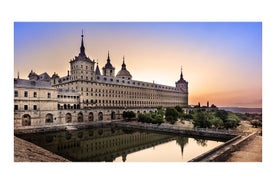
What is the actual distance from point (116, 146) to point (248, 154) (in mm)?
7157

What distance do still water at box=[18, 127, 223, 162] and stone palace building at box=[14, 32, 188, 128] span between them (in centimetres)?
227

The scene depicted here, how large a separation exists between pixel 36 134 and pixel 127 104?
1414cm

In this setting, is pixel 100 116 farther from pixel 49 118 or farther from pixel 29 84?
pixel 29 84

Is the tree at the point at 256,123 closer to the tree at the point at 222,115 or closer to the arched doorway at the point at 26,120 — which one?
the tree at the point at 222,115

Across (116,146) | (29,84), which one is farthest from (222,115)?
(29,84)

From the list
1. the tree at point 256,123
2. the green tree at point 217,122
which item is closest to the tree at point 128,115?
the green tree at point 217,122

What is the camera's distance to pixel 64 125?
17359mm

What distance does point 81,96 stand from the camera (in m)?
23.3

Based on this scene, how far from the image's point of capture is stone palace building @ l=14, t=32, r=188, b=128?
16453 mm

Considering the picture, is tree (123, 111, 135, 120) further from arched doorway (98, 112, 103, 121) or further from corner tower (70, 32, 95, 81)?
corner tower (70, 32, 95, 81)

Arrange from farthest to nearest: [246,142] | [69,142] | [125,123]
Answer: [125,123]
[69,142]
[246,142]
